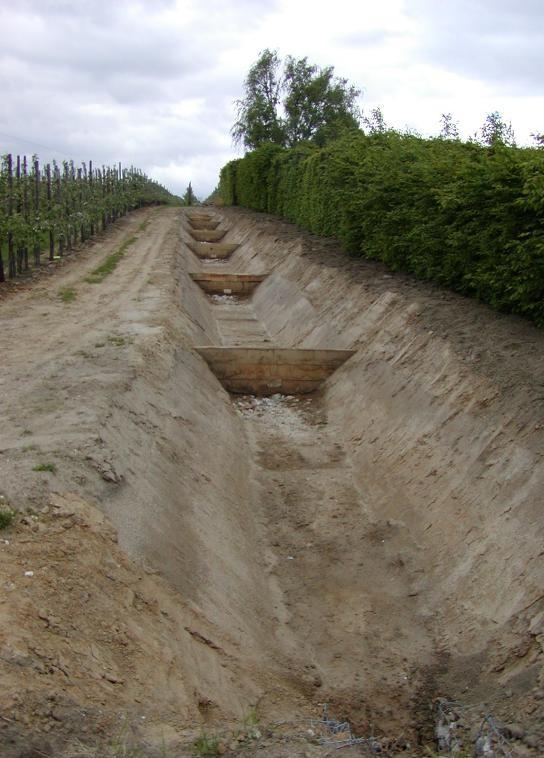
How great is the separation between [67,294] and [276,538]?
12.1m

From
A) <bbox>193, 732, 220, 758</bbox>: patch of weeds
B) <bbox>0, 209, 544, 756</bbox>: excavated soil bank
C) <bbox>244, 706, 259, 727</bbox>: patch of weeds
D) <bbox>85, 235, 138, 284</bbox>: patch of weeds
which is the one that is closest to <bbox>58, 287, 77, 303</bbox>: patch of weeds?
<bbox>85, 235, 138, 284</bbox>: patch of weeds

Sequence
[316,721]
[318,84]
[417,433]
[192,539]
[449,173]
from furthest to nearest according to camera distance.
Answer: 1. [318,84]
2. [449,173]
3. [417,433]
4. [192,539]
5. [316,721]

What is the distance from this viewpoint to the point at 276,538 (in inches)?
371

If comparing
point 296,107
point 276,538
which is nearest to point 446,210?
point 276,538

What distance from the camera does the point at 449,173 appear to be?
44.6ft

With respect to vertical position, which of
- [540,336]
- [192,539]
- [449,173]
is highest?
[449,173]

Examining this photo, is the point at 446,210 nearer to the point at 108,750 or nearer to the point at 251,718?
the point at 251,718

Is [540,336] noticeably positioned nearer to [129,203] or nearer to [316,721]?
[316,721]

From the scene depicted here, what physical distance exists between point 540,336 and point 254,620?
6255 mm

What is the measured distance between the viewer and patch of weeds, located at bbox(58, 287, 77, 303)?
18.4 meters

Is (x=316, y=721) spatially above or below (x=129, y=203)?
below

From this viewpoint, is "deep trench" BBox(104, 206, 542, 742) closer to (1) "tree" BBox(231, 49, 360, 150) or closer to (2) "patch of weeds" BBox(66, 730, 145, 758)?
(2) "patch of weeds" BBox(66, 730, 145, 758)

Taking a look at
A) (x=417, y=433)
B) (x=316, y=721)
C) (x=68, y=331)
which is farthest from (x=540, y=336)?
(x=68, y=331)

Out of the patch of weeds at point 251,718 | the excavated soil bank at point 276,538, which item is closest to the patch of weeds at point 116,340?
the excavated soil bank at point 276,538
